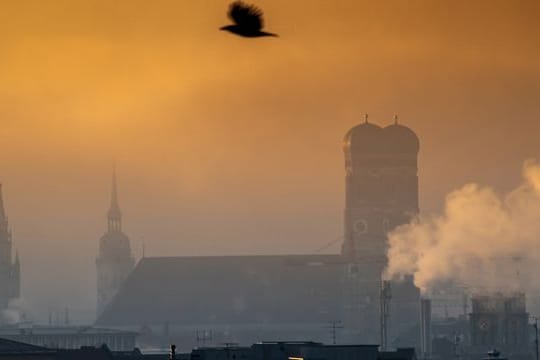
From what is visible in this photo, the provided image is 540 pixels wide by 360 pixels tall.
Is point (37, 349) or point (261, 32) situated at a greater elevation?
point (37, 349)

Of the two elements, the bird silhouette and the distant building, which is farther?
the distant building

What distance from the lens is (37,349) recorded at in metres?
176

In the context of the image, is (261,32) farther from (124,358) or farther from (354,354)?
(124,358)

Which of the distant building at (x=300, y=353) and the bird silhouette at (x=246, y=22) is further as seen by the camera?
the distant building at (x=300, y=353)

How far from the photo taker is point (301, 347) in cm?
13125

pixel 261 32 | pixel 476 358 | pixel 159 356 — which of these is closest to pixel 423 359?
pixel 476 358

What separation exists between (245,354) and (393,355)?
300 inches

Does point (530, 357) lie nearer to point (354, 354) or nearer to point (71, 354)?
point (71, 354)

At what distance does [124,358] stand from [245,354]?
132ft

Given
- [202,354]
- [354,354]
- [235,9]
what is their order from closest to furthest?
[235,9], [354,354], [202,354]

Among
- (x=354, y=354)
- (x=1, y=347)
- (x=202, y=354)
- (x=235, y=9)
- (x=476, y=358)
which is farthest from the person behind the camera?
(x=476, y=358)

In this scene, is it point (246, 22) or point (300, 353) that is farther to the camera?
point (300, 353)

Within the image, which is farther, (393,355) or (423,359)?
(423,359)

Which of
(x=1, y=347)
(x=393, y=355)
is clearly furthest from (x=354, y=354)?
(x=1, y=347)
